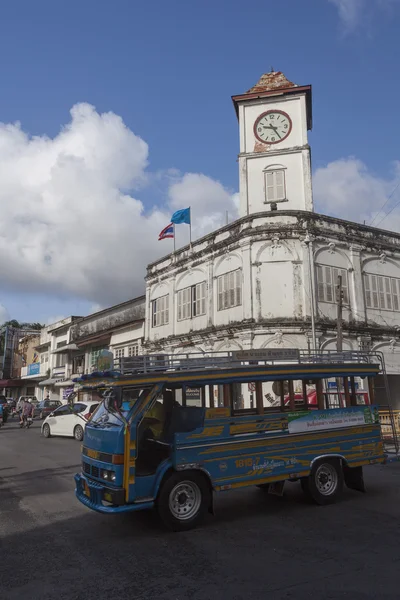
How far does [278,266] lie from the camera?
22.8 m

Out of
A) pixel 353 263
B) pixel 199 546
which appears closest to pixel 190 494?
pixel 199 546

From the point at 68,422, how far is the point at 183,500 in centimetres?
1447

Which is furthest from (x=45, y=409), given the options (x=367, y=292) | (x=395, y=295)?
(x=395, y=295)

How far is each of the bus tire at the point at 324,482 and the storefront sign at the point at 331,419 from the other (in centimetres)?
62

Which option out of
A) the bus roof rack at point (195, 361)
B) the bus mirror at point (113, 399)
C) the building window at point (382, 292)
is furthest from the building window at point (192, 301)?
the bus mirror at point (113, 399)

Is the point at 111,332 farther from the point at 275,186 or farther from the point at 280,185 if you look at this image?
the point at 280,185

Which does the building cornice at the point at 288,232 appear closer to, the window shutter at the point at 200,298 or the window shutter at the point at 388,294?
the window shutter at the point at 200,298

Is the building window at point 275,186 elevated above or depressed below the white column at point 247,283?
above

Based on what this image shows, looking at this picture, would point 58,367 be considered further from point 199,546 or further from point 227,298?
point 199,546

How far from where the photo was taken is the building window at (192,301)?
26266mm

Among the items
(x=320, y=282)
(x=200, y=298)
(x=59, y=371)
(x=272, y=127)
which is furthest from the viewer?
(x=59, y=371)

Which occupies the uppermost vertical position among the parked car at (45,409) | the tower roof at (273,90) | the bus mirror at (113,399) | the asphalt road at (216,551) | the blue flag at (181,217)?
the tower roof at (273,90)

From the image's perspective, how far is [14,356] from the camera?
72750 millimetres

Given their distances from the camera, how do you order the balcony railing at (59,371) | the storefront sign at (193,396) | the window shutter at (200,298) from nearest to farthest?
the storefront sign at (193,396), the window shutter at (200,298), the balcony railing at (59,371)
